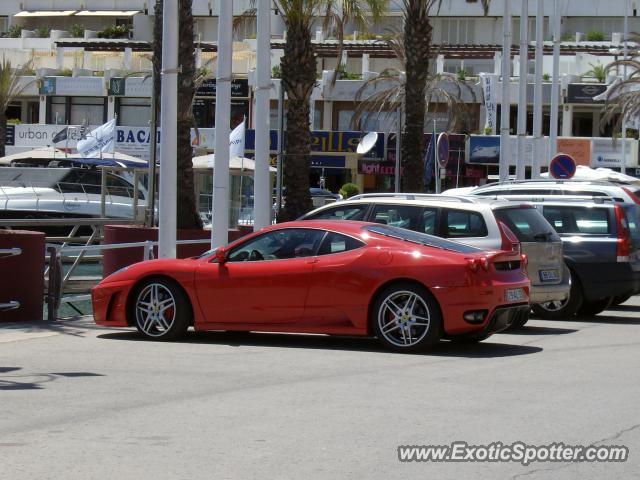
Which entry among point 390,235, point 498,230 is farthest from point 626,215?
Result: point 390,235

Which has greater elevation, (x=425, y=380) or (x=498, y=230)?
(x=498, y=230)

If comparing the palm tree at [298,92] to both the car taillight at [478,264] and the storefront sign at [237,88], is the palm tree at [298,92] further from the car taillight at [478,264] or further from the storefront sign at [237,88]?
the storefront sign at [237,88]

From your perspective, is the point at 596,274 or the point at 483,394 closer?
the point at 483,394

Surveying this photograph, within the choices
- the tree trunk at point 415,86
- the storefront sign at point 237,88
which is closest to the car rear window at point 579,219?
the tree trunk at point 415,86

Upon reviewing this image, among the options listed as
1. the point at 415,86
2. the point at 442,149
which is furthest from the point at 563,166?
the point at 442,149

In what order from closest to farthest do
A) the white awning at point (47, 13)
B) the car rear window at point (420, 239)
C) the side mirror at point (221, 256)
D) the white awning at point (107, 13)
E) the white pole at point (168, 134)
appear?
the car rear window at point (420, 239) → the side mirror at point (221, 256) → the white pole at point (168, 134) → the white awning at point (107, 13) → the white awning at point (47, 13)

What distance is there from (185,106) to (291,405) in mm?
14003

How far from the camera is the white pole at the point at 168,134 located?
16594 mm

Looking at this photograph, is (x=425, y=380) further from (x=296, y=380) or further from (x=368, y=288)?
(x=368, y=288)

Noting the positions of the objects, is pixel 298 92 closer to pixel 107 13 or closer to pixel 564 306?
pixel 564 306

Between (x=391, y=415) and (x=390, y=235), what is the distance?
4415 millimetres

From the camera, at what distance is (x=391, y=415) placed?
872 cm

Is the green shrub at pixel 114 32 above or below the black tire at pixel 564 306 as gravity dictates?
above

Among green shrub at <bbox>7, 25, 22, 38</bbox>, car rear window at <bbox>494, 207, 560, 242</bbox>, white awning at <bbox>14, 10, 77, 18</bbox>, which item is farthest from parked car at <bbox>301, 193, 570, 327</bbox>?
white awning at <bbox>14, 10, 77, 18</bbox>
